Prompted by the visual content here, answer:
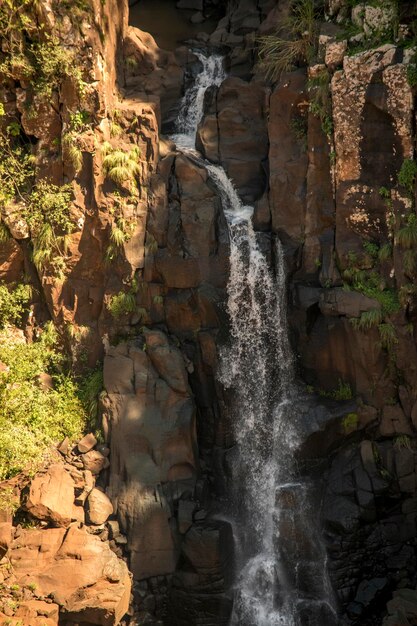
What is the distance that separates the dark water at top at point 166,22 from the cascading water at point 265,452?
865 centimetres

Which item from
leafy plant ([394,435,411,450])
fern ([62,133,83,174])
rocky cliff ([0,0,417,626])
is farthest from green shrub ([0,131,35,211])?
leafy plant ([394,435,411,450])

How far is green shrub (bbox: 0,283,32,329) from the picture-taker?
17203 millimetres

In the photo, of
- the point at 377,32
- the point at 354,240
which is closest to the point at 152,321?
the point at 354,240

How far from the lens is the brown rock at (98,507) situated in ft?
48.9

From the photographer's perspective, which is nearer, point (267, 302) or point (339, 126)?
point (339, 126)

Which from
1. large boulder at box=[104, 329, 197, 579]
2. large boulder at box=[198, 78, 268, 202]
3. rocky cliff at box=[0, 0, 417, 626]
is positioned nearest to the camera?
rocky cliff at box=[0, 0, 417, 626]

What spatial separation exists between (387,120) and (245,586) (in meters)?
12.0

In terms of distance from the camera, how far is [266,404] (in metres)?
16.7

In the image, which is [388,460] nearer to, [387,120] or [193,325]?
[193,325]

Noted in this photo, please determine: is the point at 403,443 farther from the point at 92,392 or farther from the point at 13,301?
the point at 13,301

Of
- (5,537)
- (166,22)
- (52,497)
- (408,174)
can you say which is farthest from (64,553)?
(166,22)

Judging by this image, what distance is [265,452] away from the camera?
1638 centimetres

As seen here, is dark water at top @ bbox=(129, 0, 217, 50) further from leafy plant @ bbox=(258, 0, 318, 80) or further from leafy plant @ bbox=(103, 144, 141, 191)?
leafy plant @ bbox=(103, 144, 141, 191)

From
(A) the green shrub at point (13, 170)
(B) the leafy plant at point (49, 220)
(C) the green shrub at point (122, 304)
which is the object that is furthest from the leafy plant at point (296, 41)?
(C) the green shrub at point (122, 304)
